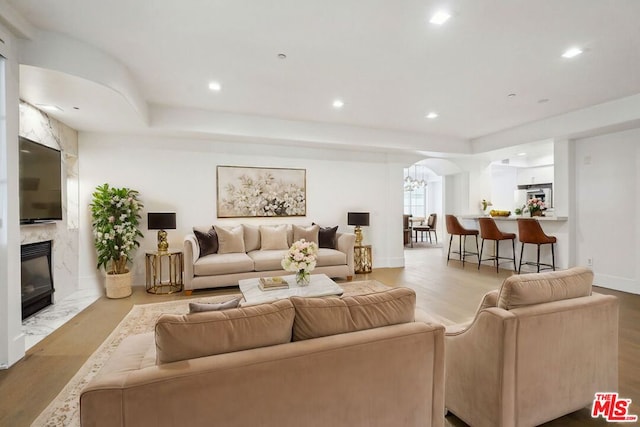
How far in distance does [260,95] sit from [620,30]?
3496mm

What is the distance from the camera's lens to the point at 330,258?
16.3ft

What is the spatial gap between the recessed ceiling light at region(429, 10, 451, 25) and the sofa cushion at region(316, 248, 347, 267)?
3405mm

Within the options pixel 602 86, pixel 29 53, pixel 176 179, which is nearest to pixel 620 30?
pixel 602 86

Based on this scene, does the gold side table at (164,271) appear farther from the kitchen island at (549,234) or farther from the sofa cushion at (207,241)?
the kitchen island at (549,234)

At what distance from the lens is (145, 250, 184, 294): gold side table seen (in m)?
4.47

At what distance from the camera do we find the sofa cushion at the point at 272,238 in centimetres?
511

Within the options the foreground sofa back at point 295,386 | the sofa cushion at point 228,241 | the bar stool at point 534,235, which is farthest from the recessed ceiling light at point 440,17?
the bar stool at point 534,235

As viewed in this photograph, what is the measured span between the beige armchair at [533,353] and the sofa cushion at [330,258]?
124 inches

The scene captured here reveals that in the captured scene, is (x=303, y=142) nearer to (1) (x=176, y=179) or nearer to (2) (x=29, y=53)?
(1) (x=176, y=179)

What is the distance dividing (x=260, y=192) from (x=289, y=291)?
2650 mm

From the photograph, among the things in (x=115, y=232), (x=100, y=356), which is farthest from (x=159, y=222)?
(x=100, y=356)

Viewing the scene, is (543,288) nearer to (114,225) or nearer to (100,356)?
(100,356)

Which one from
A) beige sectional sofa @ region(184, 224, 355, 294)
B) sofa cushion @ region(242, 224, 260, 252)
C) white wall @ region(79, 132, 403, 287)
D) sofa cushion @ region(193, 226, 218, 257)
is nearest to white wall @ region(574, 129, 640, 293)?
white wall @ region(79, 132, 403, 287)

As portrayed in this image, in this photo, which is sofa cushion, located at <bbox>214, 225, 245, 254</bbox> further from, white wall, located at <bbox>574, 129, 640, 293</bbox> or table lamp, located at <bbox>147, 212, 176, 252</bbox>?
white wall, located at <bbox>574, 129, 640, 293</bbox>
